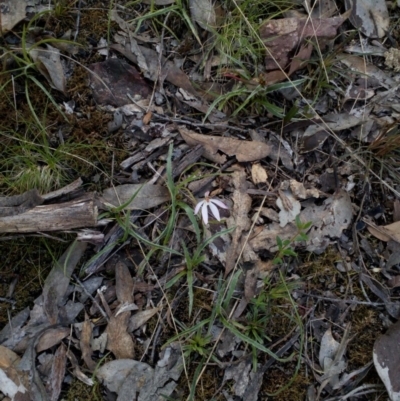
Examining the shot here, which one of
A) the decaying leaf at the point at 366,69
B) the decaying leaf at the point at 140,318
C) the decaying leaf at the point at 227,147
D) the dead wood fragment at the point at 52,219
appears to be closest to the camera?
the dead wood fragment at the point at 52,219

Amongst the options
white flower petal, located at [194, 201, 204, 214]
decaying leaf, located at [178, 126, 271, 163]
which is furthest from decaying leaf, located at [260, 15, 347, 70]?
white flower petal, located at [194, 201, 204, 214]

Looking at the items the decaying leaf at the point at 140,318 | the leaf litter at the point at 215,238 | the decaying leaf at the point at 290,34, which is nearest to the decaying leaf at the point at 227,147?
the leaf litter at the point at 215,238

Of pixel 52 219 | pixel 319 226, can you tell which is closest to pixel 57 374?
pixel 52 219

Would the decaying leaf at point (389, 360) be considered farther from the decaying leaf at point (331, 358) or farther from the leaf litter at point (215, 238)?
the decaying leaf at point (331, 358)

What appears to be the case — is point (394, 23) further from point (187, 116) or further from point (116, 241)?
point (116, 241)

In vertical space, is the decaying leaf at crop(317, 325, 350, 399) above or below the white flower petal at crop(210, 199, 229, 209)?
below

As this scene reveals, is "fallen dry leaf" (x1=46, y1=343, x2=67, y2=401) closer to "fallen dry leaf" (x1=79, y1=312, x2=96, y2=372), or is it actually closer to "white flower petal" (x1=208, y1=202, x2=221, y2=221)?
"fallen dry leaf" (x1=79, y1=312, x2=96, y2=372)

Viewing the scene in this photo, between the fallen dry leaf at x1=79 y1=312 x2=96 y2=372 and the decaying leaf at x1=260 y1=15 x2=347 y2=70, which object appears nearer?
the fallen dry leaf at x1=79 y1=312 x2=96 y2=372

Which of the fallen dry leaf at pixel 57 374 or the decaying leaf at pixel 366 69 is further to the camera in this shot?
the decaying leaf at pixel 366 69
